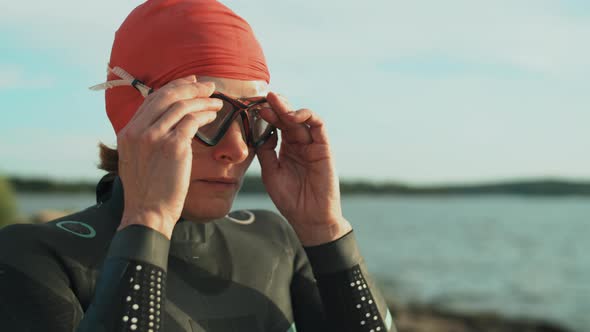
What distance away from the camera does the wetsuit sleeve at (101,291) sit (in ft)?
8.76

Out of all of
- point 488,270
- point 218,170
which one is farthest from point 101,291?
point 488,270

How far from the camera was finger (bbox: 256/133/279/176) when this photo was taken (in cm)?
347

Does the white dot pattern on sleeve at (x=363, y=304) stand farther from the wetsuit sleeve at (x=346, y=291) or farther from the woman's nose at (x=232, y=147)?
the woman's nose at (x=232, y=147)

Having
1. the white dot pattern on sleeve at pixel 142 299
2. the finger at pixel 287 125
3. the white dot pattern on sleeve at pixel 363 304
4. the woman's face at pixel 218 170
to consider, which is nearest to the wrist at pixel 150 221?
the white dot pattern on sleeve at pixel 142 299

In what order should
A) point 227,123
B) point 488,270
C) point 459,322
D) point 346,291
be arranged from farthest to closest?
point 488,270, point 459,322, point 346,291, point 227,123

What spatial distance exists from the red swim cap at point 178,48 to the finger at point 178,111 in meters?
0.32

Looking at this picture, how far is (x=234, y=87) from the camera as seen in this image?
3180 mm

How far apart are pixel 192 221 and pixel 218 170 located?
0.45 m

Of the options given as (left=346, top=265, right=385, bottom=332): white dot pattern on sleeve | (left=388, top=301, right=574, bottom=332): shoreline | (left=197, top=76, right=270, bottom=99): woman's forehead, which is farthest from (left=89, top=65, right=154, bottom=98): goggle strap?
(left=388, top=301, right=574, bottom=332): shoreline

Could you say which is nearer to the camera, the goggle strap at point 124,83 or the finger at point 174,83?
the finger at point 174,83

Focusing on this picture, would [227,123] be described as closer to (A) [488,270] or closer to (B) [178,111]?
(B) [178,111]

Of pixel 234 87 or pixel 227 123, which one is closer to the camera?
pixel 227 123

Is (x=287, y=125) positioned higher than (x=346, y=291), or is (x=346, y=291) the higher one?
(x=287, y=125)

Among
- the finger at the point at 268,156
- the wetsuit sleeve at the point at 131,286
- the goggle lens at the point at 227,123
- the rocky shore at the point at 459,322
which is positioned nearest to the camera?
the wetsuit sleeve at the point at 131,286
